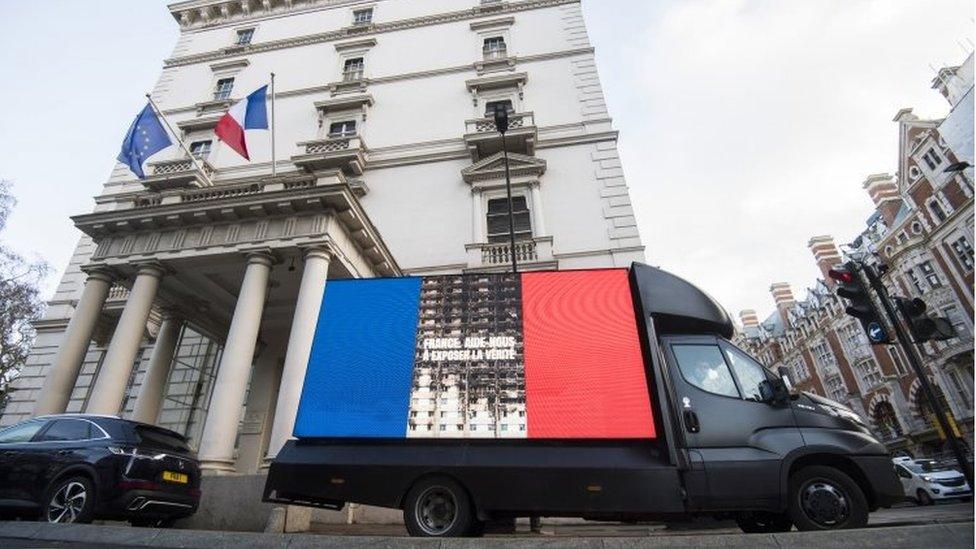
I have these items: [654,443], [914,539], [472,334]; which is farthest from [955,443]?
[472,334]

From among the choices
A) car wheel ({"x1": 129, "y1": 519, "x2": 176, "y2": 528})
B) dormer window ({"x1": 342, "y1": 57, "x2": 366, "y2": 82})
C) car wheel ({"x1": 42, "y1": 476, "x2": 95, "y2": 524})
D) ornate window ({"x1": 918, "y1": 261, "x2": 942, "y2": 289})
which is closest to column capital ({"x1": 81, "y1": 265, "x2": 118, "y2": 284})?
car wheel ({"x1": 129, "y1": 519, "x2": 176, "y2": 528})

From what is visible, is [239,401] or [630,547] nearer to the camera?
[630,547]

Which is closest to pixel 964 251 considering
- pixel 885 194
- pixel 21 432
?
pixel 885 194

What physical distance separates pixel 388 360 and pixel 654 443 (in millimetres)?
3301

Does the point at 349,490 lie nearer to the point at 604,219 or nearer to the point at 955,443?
the point at 955,443

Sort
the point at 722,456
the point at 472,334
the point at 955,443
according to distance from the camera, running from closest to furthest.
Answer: the point at 722,456 < the point at 472,334 < the point at 955,443

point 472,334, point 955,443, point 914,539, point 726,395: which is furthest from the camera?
point 955,443

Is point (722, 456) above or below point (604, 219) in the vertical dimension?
below

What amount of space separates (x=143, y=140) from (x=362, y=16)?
46.6ft

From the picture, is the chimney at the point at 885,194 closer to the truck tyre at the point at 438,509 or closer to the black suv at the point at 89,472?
the truck tyre at the point at 438,509

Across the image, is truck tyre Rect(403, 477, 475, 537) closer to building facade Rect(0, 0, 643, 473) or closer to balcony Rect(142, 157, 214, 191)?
building facade Rect(0, 0, 643, 473)

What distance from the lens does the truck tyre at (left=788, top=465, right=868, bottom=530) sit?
4895 millimetres

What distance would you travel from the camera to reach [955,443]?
6.55m

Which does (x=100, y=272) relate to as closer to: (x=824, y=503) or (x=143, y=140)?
(x=143, y=140)
